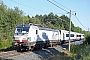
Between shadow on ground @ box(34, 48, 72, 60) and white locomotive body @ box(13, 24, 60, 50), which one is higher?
white locomotive body @ box(13, 24, 60, 50)

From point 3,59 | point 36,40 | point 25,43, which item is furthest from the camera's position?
point 36,40

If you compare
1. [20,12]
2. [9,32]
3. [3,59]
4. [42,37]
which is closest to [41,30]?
[42,37]

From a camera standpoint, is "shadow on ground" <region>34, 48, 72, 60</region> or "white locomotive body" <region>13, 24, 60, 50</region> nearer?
"shadow on ground" <region>34, 48, 72, 60</region>

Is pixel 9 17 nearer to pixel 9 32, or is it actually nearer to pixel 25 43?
pixel 9 32

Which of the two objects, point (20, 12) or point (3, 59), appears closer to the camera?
point (3, 59)

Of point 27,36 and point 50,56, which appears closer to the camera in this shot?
point 50,56

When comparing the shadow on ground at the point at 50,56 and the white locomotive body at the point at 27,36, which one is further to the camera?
the white locomotive body at the point at 27,36

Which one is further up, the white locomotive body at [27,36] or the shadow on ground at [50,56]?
the white locomotive body at [27,36]

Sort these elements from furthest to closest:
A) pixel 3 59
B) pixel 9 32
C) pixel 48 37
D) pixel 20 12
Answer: pixel 20 12
pixel 9 32
pixel 48 37
pixel 3 59

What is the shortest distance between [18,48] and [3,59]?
5.96 m

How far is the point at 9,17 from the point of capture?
169ft

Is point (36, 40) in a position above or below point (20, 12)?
below

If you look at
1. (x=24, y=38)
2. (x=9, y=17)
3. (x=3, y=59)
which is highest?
(x=9, y=17)

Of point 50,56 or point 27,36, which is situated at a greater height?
point 27,36
